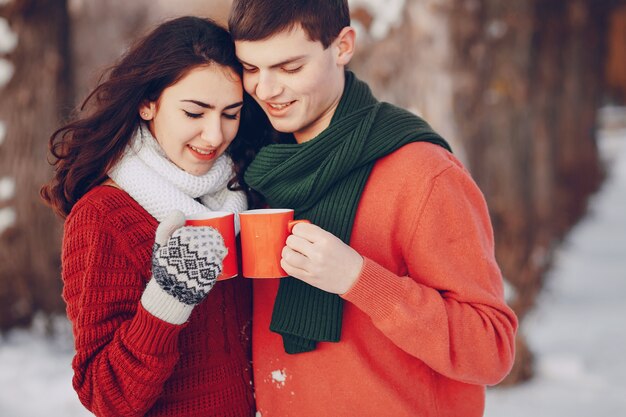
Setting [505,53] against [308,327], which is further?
[505,53]

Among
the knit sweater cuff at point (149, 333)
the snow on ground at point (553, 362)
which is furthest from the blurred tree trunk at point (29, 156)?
the knit sweater cuff at point (149, 333)

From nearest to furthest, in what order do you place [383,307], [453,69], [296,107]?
[383,307] → [296,107] → [453,69]

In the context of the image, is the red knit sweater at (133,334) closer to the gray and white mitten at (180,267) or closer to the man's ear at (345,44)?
the gray and white mitten at (180,267)

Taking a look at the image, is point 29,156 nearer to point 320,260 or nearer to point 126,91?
point 126,91

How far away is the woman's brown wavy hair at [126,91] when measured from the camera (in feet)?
5.95

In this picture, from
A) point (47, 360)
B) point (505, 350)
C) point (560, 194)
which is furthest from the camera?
point (560, 194)

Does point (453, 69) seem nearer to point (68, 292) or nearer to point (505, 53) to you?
point (505, 53)

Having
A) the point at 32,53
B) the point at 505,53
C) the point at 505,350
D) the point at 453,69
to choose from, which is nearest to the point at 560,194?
the point at 505,53

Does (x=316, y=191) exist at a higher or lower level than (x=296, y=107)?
lower

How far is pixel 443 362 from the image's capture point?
5.32 ft

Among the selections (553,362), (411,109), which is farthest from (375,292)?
(553,362)

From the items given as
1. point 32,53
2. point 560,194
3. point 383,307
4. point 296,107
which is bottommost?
point 560,194

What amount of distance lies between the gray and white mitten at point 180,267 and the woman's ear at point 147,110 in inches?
19.4

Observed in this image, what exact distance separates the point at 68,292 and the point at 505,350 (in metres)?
1.17
